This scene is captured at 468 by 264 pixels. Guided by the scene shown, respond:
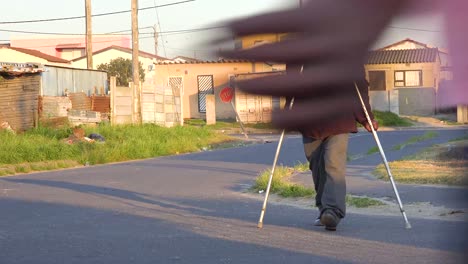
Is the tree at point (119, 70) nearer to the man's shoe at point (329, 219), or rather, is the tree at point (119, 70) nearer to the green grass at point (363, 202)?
the green grass at point (363, 202)

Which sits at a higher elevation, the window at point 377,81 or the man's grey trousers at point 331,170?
the window at point 377,81

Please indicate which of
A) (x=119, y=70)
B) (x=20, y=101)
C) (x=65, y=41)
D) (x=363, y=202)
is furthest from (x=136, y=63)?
(x=119, y=70)

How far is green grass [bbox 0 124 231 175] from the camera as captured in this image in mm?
19422

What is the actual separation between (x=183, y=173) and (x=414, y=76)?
14070 mm

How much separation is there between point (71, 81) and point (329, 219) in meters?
21.8

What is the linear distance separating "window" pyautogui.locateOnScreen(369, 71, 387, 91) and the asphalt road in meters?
2.51

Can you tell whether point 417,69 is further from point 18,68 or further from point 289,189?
point 18,68

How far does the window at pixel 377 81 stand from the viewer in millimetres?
1282

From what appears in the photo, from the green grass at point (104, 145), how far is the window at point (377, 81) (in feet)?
54.8

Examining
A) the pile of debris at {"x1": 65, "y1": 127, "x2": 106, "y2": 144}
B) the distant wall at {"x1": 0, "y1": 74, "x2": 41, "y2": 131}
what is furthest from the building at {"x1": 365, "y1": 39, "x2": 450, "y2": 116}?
the distant wall at {"x1": 0, "y1": 74, "x2": 41, "y2": 131}

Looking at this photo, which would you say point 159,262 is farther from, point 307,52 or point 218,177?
point 218,177

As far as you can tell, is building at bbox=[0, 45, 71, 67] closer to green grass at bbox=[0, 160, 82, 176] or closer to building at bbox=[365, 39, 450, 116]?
green grass at bbox=[0, 160, 82, 176]

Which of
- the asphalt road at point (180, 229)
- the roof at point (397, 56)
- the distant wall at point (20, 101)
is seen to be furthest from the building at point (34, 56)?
the roof at point (397, 56)

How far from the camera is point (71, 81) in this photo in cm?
2845
